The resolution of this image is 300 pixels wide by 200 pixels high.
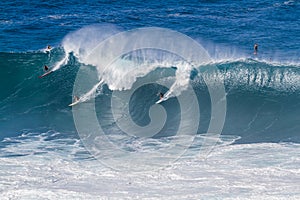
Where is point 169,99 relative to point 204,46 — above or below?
below

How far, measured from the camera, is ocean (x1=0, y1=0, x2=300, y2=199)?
22.6 m

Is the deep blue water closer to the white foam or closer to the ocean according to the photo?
the ocean

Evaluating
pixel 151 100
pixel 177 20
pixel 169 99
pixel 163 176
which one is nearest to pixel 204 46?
pixel 177 20

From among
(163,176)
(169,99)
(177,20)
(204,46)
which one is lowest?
(163,176)

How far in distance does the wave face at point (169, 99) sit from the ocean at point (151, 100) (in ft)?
0.35

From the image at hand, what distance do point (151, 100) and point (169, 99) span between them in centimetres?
107

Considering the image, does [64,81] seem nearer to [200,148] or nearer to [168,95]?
[168,95]

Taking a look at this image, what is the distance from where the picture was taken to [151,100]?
3145 cm

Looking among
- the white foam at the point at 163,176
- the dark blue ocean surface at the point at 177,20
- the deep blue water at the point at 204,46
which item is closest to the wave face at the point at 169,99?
the deep blue water at the point at 204,46

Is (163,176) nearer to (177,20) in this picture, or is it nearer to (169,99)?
(169,99)

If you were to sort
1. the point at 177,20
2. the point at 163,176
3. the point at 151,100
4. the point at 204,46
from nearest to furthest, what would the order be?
1. the point at 163,176
2. the point at 151,100
3. the point at 204,46
4. the point at 177,20

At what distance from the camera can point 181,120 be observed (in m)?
29.4

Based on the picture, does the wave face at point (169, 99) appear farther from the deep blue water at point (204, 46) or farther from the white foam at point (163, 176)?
the white foam at point (163, 176)

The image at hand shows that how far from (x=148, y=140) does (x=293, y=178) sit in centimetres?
786
